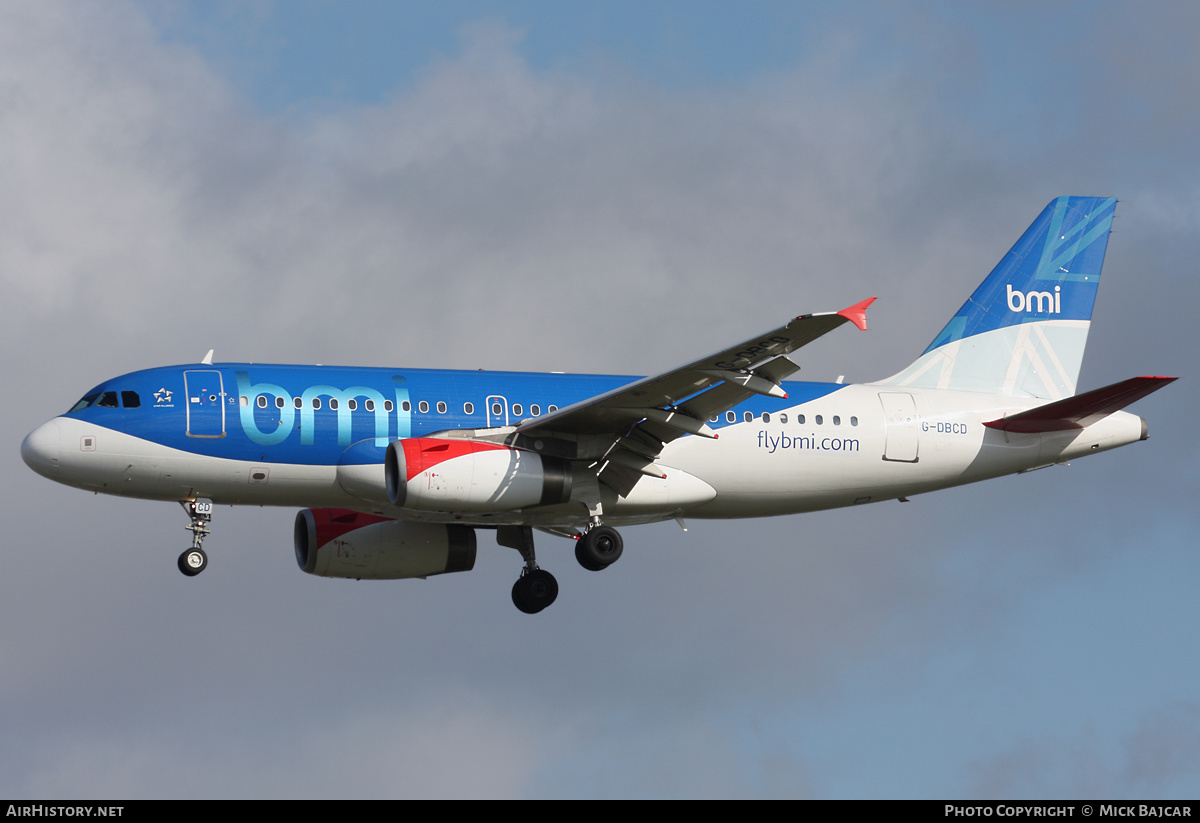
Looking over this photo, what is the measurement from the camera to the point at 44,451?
36.3 meters

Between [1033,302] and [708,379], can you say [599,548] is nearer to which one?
[708,379]

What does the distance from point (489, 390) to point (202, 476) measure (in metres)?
6.50

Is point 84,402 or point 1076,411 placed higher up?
point 84,402

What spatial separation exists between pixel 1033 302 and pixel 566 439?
13992 millimetres

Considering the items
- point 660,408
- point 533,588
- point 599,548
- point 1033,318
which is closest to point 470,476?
point 599,548

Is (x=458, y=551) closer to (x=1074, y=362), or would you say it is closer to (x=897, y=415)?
(x=897, y=415)

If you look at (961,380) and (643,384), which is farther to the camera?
(961,380)

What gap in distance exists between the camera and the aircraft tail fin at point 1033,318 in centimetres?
4325

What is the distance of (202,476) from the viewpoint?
120 ft

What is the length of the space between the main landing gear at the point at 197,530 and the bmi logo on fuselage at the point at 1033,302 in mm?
20681

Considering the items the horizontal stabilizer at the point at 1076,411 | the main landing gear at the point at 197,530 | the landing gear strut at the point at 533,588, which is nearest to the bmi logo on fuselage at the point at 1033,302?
the horizontal stabilizer at the point at 1076,411

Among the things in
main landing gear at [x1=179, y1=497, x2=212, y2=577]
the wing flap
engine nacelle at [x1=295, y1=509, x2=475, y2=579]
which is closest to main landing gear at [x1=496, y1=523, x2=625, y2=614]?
engine nacelle at [x1=295, y1=509, x2=475, y2=579]
